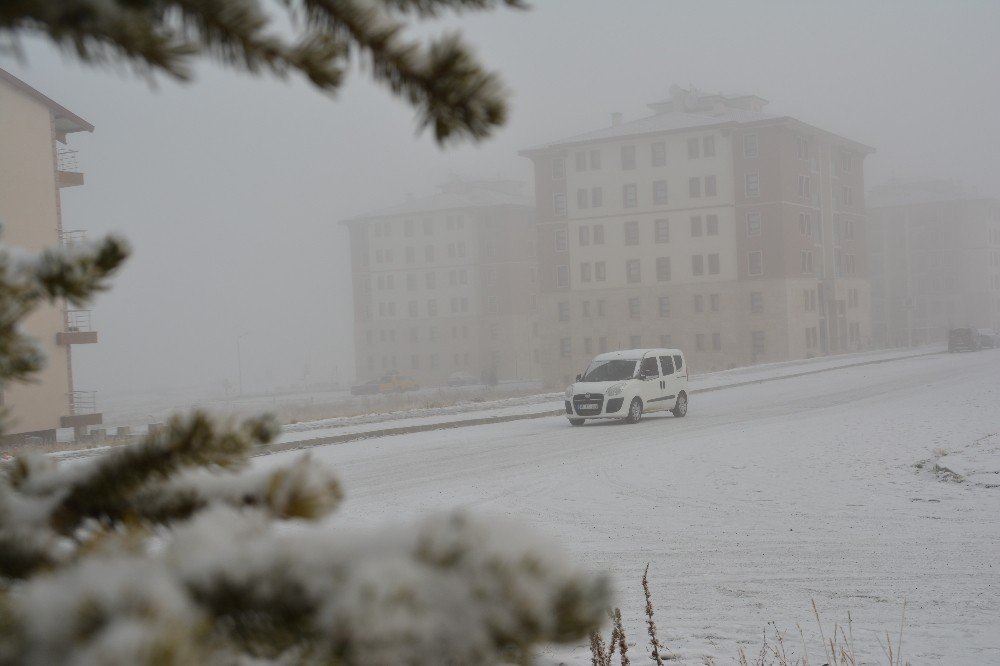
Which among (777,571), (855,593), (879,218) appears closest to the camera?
(855,593)

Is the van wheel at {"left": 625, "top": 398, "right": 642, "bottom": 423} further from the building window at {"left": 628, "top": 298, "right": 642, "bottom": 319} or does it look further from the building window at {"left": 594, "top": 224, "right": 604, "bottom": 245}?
the building window at {"left": 594, "top": 224, "right": 604, "bottom": 245}

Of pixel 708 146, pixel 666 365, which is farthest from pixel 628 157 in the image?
pixel 666 365

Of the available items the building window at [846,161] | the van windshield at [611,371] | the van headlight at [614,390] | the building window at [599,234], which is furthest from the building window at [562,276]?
the van headlight at [614,390]

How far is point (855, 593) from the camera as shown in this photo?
8.49 m

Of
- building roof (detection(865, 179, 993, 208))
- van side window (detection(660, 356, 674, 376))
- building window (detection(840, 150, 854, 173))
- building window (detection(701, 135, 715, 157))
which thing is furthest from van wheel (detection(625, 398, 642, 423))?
building roof (detection(865, 179, 993, 208))

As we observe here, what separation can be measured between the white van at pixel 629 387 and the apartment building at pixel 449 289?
8497cm

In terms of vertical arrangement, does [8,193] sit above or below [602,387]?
above

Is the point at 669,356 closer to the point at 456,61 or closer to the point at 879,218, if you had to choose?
the point at 456,61

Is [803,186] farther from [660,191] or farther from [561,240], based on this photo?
[561,240]

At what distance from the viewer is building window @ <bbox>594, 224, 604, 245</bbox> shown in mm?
88875

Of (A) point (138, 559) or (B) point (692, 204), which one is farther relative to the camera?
(B) point (692, 204)

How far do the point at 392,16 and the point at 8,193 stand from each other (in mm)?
42757

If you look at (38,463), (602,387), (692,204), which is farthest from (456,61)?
(692,204)

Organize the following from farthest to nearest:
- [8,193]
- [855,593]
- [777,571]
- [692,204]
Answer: [692,204] < [8,193] < [777,571] < [855,593]
